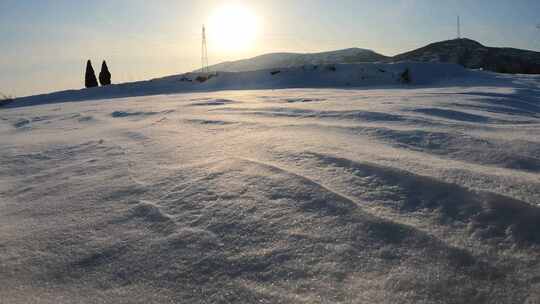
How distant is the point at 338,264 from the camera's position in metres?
0.77

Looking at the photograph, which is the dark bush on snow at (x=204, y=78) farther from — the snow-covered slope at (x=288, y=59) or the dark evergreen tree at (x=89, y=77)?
the snow-covered slope at (x=288, y=59)

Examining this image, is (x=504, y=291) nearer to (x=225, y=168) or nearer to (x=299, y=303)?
(x=299, y=303)

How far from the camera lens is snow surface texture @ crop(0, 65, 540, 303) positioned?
0.72 meters

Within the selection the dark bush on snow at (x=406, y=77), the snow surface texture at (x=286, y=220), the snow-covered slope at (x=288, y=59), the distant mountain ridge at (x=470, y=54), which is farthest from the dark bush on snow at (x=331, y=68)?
the snow-covered slope at (x=288, y=59)

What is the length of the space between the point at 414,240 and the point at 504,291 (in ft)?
0.66

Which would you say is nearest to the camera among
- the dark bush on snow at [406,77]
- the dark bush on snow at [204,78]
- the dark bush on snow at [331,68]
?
the dark bush on snow at [406,77]

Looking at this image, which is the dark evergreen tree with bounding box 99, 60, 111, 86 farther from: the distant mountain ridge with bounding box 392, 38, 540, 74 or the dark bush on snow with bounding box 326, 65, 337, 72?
the distant mountain ridge with bounding box 392, 38, 540, 74

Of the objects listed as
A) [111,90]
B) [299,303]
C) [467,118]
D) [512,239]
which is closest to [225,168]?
[299,303]

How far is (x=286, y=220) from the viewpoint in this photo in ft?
3.17

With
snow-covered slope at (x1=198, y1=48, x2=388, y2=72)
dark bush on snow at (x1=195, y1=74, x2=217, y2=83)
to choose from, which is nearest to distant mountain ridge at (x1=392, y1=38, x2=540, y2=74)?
snow-covered slope at (x1=198, y1=48, x2=388, y2=72)

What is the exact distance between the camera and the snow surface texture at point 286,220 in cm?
72

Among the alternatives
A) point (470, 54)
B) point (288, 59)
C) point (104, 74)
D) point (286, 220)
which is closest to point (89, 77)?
point (104, 74)

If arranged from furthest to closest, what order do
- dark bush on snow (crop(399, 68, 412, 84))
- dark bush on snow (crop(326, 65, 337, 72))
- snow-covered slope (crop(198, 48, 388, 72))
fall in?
snow-covered slope (crop(198, 48, 388, 72)) < dark bush on snow (crop(326, 65, 337, 72)) < dark bush on snow (crop(399, 68, 412, 84))

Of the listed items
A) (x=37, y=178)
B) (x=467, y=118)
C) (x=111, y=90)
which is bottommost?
(x=37, y=178)
